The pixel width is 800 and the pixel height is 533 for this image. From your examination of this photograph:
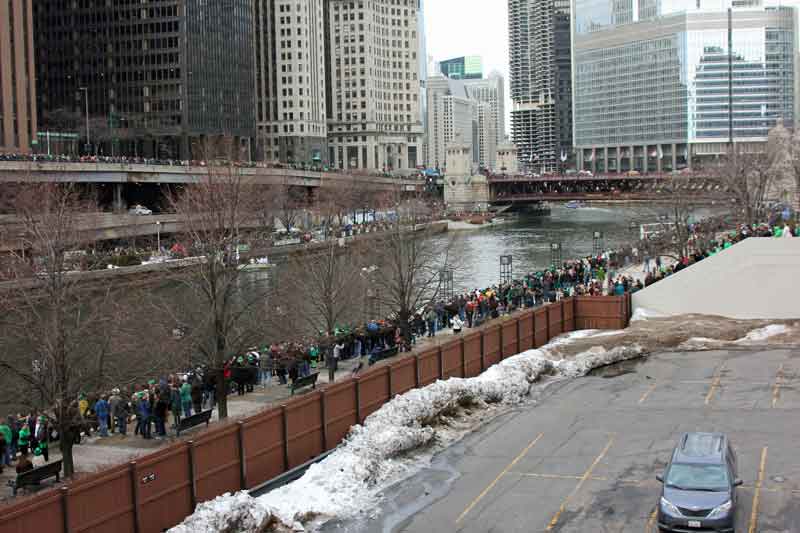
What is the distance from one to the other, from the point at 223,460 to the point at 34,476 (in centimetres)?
362

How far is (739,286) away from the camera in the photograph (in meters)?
41.9

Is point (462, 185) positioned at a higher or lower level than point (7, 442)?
higher

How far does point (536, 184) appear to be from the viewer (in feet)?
586

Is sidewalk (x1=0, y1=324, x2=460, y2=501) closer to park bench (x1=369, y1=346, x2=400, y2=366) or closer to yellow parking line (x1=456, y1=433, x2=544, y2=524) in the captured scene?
park bench (x1=369, y1=346, x2=400, y2=366)

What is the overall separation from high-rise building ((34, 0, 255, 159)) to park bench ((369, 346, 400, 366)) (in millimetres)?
101917

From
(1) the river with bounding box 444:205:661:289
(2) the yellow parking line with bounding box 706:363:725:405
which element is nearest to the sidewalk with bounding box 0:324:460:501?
(2) the yellow parking line with bounding box 706:363:725:405

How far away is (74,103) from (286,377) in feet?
388

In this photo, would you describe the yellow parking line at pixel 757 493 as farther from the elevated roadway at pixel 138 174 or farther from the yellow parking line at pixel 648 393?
the elevated roadway at pixel 138 174

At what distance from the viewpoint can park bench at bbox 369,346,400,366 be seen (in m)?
32.1

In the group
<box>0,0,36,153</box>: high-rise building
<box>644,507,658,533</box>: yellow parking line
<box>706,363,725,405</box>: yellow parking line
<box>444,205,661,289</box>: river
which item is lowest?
<box>644,507,658,533</box>: yellow parking line

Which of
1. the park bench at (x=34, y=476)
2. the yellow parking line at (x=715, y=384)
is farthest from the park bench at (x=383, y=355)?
the park bench at (x=34, y=476)

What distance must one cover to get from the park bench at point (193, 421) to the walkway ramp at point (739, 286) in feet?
78.8

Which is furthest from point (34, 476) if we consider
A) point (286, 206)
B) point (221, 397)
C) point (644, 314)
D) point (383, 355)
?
point (286, 206)

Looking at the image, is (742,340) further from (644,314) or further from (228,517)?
(228,517)
